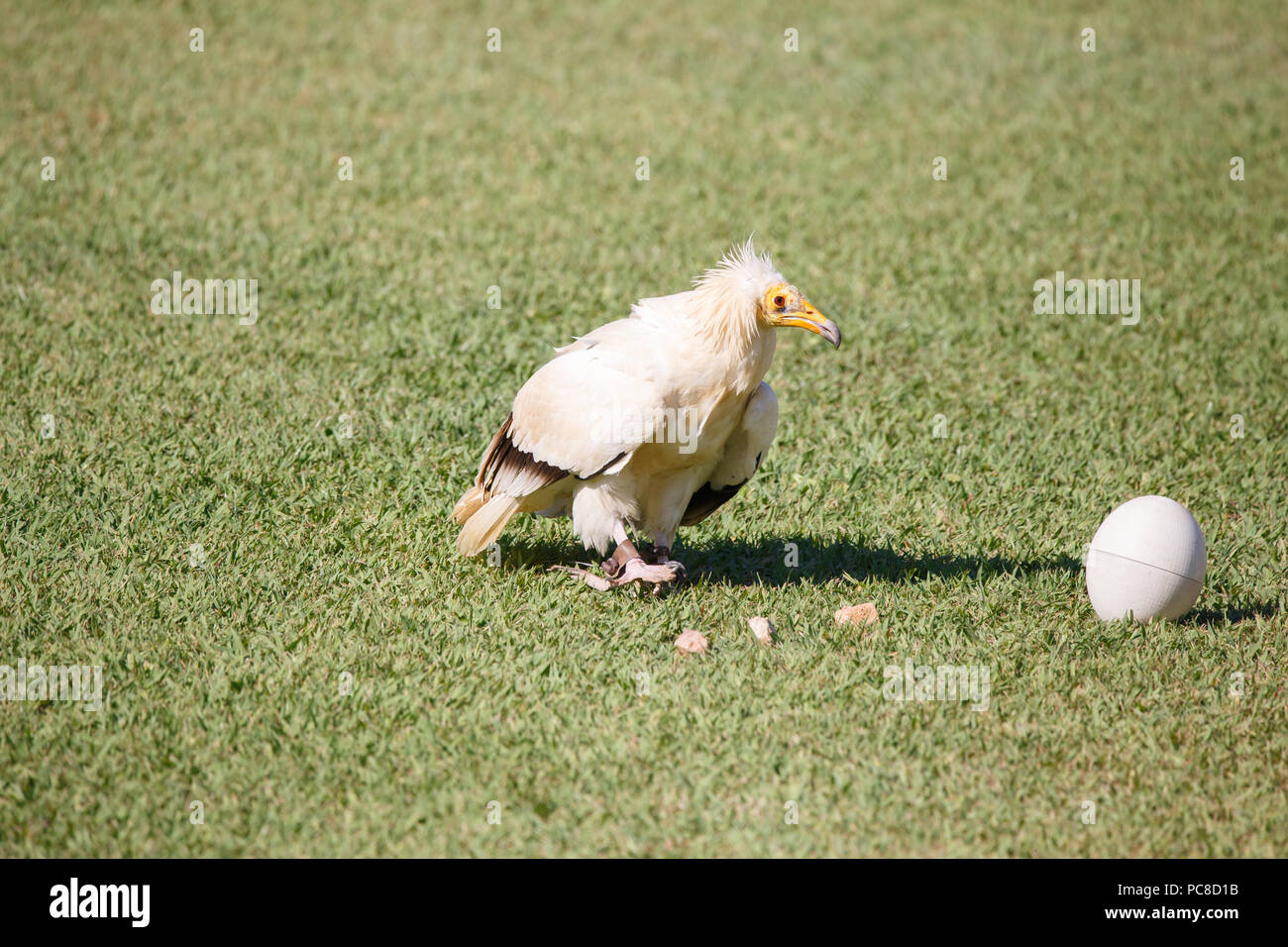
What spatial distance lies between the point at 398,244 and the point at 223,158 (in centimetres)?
269

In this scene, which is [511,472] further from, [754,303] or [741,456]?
[754,303]

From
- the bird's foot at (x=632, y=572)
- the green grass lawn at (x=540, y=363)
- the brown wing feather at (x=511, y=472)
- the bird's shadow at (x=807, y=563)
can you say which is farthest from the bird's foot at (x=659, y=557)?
the brown wing feather at (x=511, y=472)

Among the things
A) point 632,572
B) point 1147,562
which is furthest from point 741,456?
point 1147,562

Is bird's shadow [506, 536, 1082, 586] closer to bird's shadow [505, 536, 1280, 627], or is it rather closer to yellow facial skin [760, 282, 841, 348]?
bird's shadow [505, 536, 1280, 627]

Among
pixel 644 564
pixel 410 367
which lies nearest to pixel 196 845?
pixel 644 564

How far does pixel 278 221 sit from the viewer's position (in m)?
10.6

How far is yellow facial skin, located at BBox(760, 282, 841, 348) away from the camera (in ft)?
18.0

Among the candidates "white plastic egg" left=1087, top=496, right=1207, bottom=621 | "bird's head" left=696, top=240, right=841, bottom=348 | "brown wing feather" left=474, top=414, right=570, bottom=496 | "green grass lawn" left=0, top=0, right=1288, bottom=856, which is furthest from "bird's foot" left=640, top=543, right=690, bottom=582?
"white plastic egg" left=1087, top=496, right=1207, bottom=621

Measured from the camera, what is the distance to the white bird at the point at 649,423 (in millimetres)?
5488

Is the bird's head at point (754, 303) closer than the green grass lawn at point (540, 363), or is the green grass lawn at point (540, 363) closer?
the green grass lawn at point (540, 363)

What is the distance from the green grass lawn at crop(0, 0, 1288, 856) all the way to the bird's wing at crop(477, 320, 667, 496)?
65 cm

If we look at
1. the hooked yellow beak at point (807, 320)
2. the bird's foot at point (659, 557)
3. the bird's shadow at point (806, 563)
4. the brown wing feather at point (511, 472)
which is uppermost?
the hooked yellow beak at point (807, 320)

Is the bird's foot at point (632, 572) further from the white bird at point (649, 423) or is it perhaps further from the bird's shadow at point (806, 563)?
the bird's shadow at point (806, 563)

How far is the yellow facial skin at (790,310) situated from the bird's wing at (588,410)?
0.53m
